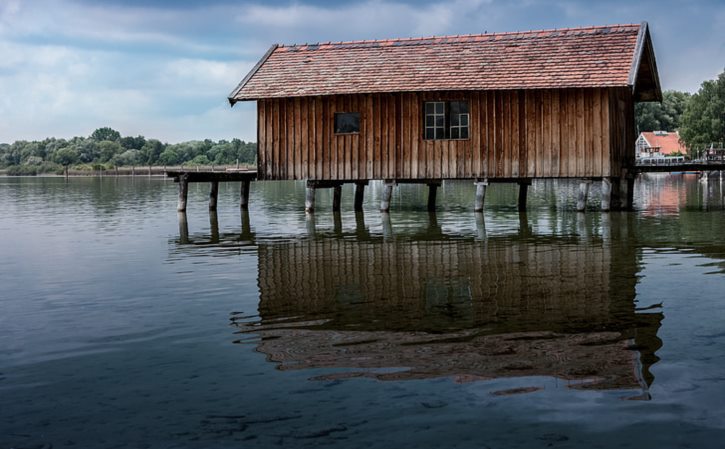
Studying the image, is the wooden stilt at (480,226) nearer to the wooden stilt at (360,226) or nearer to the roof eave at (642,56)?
the wooden stilt at (360,226)

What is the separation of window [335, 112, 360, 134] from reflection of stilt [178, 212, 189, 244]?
598 centimetres

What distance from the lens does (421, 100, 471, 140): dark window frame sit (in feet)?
93.4

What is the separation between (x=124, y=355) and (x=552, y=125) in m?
21.3

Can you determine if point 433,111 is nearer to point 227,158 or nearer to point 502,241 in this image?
point 502,241

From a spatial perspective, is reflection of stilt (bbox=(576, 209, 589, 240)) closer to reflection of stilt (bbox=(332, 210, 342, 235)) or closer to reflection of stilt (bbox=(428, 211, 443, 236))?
reflection of stilt (bbox=(428, 211, 443, 236))

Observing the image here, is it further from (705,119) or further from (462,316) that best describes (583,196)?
(705,119)

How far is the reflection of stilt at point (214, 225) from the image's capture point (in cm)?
2189

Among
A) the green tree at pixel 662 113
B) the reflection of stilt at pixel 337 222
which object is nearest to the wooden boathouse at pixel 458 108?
the reflection of stilt at pixel 337 222

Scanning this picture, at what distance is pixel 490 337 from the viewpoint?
350 inches

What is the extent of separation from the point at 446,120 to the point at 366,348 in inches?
822

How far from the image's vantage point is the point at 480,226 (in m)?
24.5

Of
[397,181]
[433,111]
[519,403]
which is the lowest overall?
[519,403]

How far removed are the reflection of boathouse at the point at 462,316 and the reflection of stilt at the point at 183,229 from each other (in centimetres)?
507

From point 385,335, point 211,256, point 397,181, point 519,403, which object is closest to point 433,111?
point 397,181
